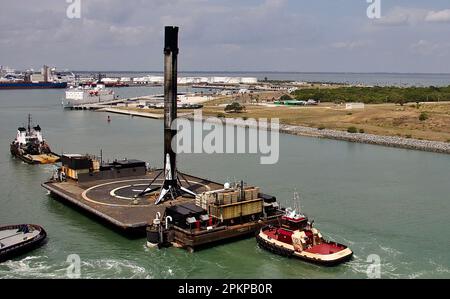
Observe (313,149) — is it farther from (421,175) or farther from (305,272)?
(305,272)

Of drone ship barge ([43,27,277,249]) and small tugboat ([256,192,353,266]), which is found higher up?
drone ship barge ([43,27,277,249])

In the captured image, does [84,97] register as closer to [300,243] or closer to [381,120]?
[381,120]

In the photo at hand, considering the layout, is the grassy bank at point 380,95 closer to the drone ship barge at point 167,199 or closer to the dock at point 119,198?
the dock at point 119,198

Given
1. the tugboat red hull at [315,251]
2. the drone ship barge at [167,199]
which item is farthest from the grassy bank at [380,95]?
the tugboat red hull at [315,251]

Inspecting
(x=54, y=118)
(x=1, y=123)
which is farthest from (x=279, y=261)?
(x=54, y=118)

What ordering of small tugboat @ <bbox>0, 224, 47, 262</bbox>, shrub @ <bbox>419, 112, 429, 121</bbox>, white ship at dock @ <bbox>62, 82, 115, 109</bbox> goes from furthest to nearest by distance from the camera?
white ship at dock @ <bbox>62, 82, 115, 109</bbox>
shrub @ <bbox>419, 112, 429, 121</bbox>
small tugboat @ <bbox>0, 224, 47, 262</bbox>

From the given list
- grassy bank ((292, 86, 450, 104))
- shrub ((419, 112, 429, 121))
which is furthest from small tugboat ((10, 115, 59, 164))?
grassy bank ((292, 86, 450, 104))

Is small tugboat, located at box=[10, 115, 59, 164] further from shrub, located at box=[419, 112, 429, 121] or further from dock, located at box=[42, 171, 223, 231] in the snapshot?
shrub, located at box=[419, 112, 429, 121]
